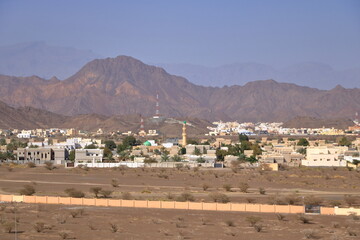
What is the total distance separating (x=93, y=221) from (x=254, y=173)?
44.6m

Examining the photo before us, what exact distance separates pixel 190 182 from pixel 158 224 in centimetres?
3119

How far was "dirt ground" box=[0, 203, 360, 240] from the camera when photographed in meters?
36.1

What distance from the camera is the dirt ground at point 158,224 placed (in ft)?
118

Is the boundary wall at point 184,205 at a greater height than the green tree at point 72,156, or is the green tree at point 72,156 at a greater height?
the green tree at point 72,156

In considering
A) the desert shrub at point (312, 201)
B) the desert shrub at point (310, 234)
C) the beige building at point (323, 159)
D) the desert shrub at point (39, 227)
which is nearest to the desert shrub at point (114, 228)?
the desert shrub at point (39, 227)

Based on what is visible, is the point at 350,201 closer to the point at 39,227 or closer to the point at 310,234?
the point at 310,234

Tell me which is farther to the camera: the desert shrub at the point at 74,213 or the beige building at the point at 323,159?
the beige building at the point at 323,159

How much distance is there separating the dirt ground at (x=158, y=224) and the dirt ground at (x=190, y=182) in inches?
314

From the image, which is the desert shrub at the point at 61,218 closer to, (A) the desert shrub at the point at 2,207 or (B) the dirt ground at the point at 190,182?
(A) the desert shrub at the point at 2,207

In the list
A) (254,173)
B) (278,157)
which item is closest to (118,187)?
(254,173)

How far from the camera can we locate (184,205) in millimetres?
46812

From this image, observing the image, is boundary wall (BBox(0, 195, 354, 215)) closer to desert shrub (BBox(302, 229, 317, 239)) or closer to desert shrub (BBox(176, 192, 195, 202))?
desert shrub (BBox(176, 192, 195, 202))

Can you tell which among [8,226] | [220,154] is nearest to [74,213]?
[8,226]

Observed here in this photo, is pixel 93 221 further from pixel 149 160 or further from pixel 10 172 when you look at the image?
pixel 149 160
